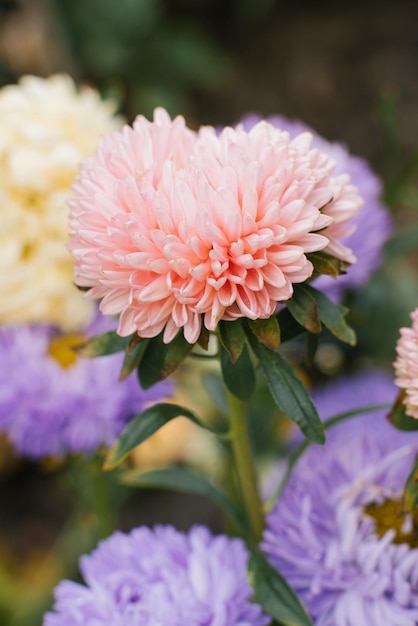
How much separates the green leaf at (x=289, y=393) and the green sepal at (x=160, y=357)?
1.5 inches

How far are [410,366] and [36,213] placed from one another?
0.41m

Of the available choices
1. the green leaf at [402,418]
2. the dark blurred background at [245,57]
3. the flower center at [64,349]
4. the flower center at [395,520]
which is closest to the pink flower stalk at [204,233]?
the green leaf at [402,418]

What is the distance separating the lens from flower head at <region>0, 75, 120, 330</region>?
71 centimetres

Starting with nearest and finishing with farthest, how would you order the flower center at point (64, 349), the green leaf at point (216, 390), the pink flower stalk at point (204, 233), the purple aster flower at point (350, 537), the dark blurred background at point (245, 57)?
the pink flower stalk at point (204, 233) < the purple aster flower at point (350, 537) < the green leaf at point (216, 390) < the flower center at point (64, 349) < the dark blurred background at point (245, 57)

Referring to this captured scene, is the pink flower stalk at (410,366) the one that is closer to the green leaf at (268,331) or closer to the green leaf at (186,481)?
the green leaf at (268,331)

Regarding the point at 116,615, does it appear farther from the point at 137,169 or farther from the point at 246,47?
the point at 246,47

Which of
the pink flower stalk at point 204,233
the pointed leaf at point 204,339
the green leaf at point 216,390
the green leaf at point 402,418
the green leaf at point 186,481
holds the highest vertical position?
the pink flower stalk at point 204,233

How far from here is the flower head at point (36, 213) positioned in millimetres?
711

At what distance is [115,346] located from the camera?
0.47 metres

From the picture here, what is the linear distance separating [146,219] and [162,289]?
0.04 meters

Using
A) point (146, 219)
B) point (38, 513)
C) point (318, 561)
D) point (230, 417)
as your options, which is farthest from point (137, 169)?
point (38, 513)

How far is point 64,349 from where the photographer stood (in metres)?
0.78

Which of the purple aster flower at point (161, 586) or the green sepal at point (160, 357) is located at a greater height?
the green sepal at point (160, 357)

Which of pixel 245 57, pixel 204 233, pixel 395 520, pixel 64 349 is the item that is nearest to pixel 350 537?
→ pixel 395 520
